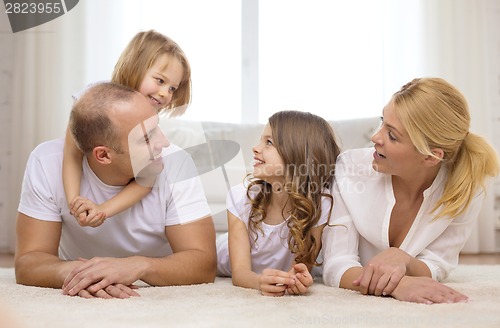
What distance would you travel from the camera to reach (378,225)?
1.76 meters

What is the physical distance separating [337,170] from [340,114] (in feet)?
8.77

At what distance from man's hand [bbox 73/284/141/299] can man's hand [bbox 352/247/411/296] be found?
0.53 meters

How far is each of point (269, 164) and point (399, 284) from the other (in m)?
0.51

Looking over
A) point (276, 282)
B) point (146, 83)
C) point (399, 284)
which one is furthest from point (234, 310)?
point (146, 83)

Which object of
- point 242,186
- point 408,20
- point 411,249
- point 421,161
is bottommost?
point 411,249

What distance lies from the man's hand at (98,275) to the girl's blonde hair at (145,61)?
0.64 metres

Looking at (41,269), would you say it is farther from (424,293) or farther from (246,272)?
(424,293)

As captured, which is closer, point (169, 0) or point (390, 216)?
point (390, 216)

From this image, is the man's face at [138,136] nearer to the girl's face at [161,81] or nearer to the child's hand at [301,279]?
the girl's face at [161,81]

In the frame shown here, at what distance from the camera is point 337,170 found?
1.82 metres

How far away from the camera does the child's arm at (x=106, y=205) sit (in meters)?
1.58

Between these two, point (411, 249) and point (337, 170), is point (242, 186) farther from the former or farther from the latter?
point (411, 249)

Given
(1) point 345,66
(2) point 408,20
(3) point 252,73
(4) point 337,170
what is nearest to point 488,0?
(2) point 408,20

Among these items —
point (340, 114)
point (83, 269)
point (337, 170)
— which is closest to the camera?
point (83, 269)
